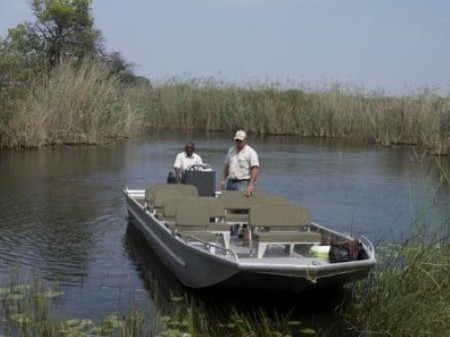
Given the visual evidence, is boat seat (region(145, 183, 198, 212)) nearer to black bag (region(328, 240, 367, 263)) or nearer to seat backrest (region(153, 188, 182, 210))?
seat backrest (region(153, 188, 182, 210))

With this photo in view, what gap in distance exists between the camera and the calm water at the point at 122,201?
9.34 m

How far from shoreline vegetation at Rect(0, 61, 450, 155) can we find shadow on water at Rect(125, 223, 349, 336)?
17.3 m

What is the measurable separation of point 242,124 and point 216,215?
1164 inches

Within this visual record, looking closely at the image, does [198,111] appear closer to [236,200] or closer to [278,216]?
[236,200]

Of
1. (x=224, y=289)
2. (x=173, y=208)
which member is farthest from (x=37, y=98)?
(x=224, y=289)

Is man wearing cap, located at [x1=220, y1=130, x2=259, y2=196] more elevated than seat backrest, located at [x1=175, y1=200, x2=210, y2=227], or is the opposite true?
man wearing cap, located at [x1=220, y1=130, x2=259, y2=196]

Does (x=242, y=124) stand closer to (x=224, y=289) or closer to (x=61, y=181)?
(x=61, y=181)

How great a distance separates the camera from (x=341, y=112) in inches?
1411

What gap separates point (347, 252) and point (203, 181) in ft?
14.6

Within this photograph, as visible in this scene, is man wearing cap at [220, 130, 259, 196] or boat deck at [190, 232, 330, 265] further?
man wearing cap at [220, 130, 259, 196]

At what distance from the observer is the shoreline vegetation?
85.5 feet

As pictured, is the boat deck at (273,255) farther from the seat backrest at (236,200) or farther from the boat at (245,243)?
the seat backrest at (236,200)

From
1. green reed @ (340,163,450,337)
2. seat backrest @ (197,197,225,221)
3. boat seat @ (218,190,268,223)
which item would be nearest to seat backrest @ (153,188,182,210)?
boat seat @ (218,190,268,223)

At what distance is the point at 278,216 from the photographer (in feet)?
30.3
